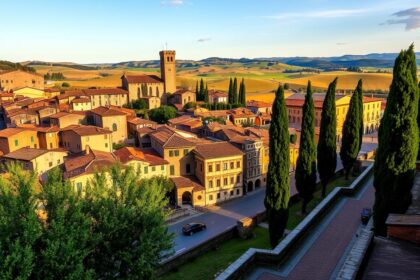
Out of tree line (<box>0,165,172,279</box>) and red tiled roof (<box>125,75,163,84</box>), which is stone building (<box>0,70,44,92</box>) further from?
tree line (<box>0,165,172,279</box>)

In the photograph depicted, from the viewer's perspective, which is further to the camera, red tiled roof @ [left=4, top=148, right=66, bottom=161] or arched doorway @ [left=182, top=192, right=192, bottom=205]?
red tiled roof @ [left=4, top=148, right=66, bottom=161]

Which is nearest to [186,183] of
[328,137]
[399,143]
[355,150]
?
[328,137]

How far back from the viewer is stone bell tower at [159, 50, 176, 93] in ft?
345

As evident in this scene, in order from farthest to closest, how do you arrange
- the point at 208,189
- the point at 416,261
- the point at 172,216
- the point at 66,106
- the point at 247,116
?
the point at 247,116, the point at 66,106, the point at 208,189, the point at 172,216, the point at 416,261

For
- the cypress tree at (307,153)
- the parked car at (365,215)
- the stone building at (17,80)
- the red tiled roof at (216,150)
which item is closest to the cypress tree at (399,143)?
the parked car at (365,215)

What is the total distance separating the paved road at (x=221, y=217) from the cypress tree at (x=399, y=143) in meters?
18.8

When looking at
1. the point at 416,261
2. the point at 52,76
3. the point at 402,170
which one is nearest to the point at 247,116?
the point at 402,170

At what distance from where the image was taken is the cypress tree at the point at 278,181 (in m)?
24.4

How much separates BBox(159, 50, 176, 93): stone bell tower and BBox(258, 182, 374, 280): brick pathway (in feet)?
296

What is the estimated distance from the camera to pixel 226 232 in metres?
28.6

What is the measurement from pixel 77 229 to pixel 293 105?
77.5 m

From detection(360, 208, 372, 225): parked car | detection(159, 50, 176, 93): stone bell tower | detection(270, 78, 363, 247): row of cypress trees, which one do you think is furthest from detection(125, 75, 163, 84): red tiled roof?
detection(360, 208, 372, 225): parked car

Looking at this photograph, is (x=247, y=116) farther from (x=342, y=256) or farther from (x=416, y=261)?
(x=416, y=261)

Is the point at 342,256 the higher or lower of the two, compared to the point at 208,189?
higher
